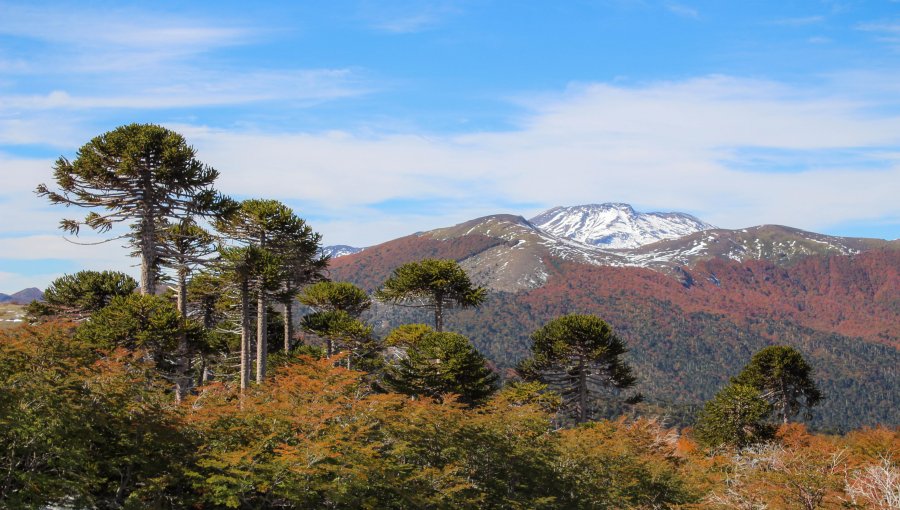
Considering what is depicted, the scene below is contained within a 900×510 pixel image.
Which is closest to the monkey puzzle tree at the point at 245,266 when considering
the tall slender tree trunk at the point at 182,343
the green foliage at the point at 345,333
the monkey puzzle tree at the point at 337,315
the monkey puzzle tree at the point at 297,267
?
the tall slender tree trunk at the point at 182,343

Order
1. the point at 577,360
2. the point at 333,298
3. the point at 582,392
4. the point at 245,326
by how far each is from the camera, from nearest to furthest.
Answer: the point at 245,326, the point at 333,298, the point at 577,360, the point at 582,392

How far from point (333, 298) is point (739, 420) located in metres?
29.3

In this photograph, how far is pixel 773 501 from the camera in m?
19.4

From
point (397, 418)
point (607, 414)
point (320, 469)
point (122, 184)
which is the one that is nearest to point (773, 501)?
point (397, 418)

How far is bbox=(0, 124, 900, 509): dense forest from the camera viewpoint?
1570 cm

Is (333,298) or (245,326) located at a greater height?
(333,298)

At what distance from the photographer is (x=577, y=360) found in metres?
53.5

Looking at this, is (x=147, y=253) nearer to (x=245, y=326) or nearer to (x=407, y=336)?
(x=245, y=326)

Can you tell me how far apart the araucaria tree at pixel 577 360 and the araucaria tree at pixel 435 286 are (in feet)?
20.7

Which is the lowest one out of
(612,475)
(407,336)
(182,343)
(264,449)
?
(612,475)

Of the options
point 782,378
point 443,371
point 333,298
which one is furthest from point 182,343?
point 782,378

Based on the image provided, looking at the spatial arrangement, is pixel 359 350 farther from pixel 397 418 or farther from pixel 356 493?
pixel 356 493

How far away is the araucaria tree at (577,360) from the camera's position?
52219mm

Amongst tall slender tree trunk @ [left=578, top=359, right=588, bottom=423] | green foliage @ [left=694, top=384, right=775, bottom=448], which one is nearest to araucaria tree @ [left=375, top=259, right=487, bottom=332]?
tall slender tree trunk @ [left=578, top=359, right=588, bottom=423]
